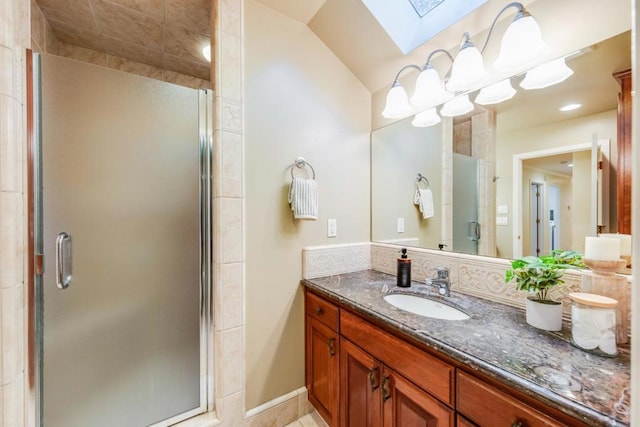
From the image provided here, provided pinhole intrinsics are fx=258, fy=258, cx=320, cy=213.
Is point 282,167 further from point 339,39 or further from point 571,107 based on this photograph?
point 571,107

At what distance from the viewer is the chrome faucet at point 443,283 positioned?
129cm

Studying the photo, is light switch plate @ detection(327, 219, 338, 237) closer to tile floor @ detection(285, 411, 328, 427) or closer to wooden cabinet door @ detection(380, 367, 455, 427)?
wooden cabinet door @ detection(380, 367, 455, 427)

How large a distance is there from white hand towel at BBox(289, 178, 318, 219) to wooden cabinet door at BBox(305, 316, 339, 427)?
633 millimetres

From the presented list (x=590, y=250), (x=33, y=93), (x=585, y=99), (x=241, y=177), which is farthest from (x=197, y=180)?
(x=585, y=99)

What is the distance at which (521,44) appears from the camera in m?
1.08

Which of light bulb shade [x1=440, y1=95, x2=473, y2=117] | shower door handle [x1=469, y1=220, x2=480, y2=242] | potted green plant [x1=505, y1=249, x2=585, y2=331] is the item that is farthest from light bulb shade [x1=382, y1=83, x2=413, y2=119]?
potted green plant [x1=505, y1=249, x2=585, y2=331]

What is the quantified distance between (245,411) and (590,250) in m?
1.76

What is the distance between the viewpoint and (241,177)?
4.63 feet

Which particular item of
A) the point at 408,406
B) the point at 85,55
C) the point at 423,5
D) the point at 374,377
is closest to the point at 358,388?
the point at 374,377

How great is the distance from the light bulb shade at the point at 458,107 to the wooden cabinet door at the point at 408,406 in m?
1.36

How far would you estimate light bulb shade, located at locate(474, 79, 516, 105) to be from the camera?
48.5 inches

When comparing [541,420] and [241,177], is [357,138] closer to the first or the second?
[241,177]

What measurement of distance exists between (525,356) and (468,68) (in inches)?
48.6

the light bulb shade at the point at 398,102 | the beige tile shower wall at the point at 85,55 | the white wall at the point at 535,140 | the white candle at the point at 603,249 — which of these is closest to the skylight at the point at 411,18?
the light bulb shade at the point at 398,102
